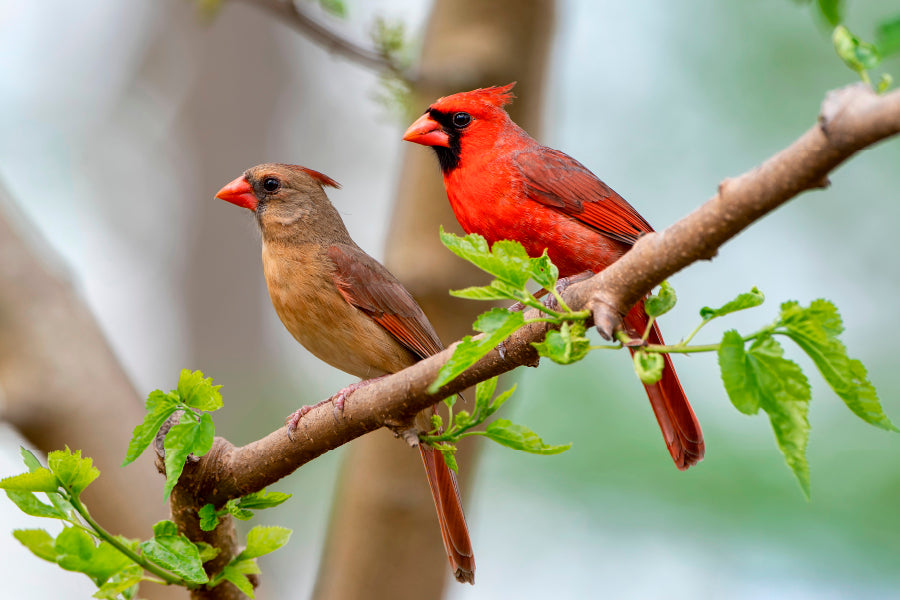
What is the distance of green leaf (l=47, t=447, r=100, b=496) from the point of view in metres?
1.78

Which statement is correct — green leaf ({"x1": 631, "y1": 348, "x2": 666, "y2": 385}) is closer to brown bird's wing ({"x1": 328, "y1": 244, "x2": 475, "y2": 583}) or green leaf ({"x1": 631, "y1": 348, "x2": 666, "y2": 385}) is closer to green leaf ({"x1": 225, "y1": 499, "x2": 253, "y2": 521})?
green leaf ({"x1": 225, "y1": 499, "x2": 253, "y2": 521})

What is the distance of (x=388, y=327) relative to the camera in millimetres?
3008

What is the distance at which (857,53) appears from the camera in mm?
1302

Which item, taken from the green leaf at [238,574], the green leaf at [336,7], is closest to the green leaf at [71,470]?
the green leaf at [238,574]

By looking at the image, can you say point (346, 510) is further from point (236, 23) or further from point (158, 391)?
Answer: point (236, 23)

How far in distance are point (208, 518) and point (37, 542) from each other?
461mm

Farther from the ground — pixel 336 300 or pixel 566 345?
pixel 336 300

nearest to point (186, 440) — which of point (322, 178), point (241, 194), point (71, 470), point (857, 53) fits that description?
point (71, 470)

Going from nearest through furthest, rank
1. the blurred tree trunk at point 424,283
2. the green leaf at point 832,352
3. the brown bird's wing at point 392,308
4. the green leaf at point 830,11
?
the green leaf at point 832,352, the green leaf at point 830,11, the brown bird's wing at point 392,308, the blurred tree trunk at point 424,283

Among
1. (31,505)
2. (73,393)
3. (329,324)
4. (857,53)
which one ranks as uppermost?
(329,324)

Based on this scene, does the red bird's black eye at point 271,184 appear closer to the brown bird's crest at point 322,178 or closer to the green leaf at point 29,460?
the brown bird's crest at point 322,178

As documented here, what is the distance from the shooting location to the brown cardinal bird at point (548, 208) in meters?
2.68

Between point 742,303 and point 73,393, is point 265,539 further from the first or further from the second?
point 73,393

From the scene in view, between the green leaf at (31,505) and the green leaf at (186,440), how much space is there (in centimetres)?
21
